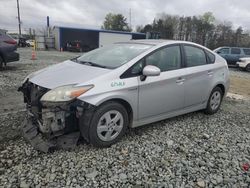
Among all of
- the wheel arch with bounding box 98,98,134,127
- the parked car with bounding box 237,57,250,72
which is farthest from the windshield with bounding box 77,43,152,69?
the parked car with bounding box 237,57,250,72

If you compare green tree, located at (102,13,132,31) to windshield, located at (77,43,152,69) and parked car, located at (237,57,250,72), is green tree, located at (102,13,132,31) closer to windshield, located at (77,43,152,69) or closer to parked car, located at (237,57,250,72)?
parked car, located at (237,57,250,72)

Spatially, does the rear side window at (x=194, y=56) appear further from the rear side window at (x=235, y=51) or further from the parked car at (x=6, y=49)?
the rear side window at (x=235, y=51)

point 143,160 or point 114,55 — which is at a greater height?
point 114,55

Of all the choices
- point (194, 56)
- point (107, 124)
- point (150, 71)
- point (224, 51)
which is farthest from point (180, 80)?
point (224, 51)

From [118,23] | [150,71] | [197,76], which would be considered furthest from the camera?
[118,23]

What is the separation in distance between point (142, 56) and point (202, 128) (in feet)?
5.90

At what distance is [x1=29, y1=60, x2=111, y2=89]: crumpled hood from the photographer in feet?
10.7

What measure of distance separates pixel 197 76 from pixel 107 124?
212 cm

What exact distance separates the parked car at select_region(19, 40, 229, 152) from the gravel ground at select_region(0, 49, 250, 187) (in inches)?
9.1

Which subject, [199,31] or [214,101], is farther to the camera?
[199,31]

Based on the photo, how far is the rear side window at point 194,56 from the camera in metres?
4.48

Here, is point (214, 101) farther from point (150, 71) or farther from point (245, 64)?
point (245, 64)

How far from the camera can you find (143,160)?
3191 millimetres

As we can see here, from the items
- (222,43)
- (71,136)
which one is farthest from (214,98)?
(222,43)
